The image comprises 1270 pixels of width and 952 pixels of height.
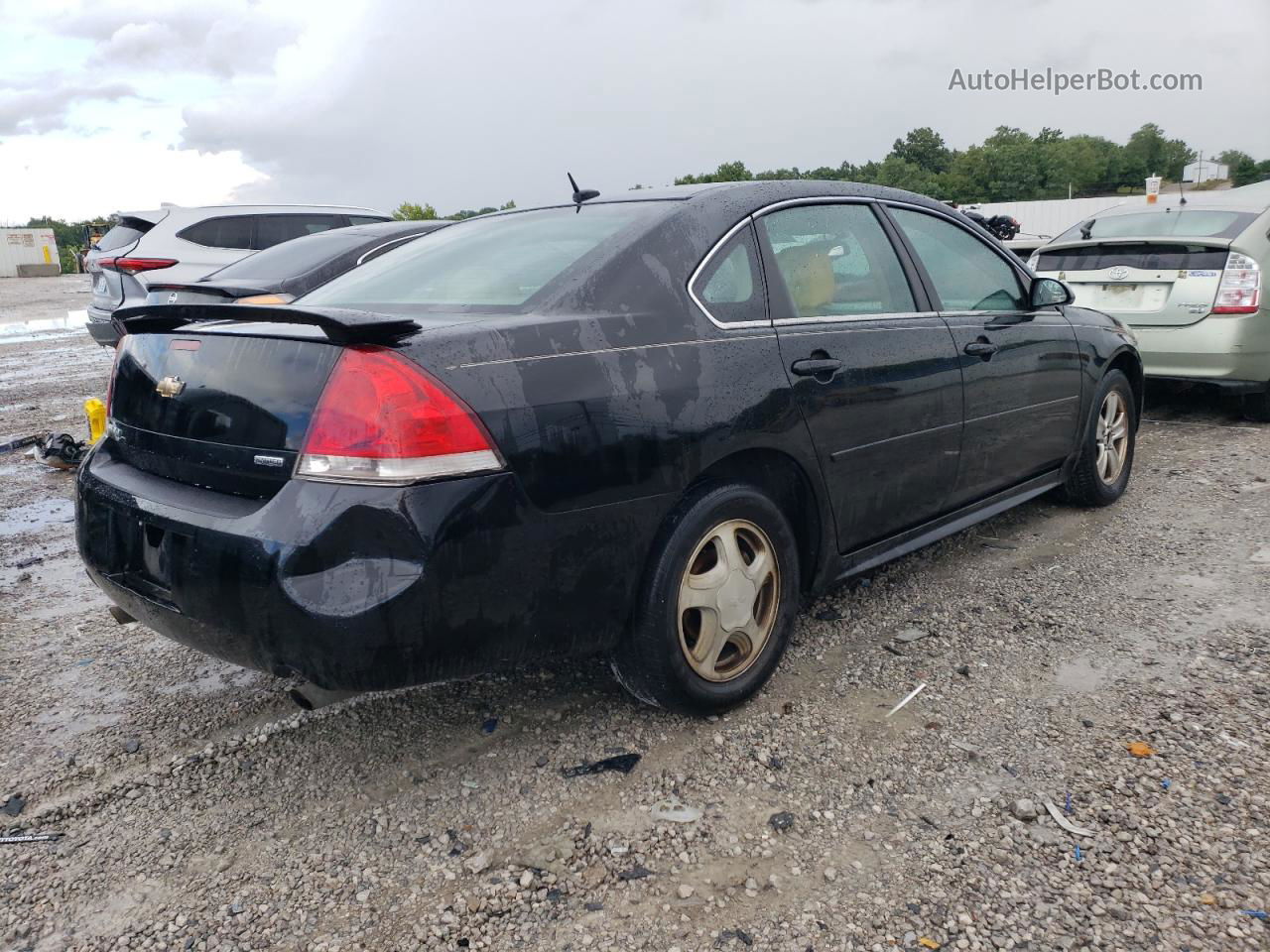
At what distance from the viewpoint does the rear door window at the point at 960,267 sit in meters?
3.88

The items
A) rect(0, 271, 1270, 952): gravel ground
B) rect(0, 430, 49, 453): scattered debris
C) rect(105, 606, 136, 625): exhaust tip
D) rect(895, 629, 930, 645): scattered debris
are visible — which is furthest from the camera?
rect(0, 430, 49, 453): scattered debris

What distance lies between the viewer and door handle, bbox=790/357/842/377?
3074mm

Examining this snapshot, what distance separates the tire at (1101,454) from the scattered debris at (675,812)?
10.1 feet

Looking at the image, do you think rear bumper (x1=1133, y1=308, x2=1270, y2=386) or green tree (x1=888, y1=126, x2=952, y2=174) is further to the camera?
green tree (x1=888, y1=126, x2=952, y2=174)

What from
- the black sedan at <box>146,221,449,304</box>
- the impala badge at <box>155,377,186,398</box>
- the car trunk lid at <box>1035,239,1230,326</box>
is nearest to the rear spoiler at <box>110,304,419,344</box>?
the impala badge at <box>155,377,186,398</box>

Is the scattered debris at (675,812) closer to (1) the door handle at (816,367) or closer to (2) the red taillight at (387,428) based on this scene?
(2) the red taillight at (387,428)

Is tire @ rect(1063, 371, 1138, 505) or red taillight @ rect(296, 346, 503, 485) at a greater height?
red taillight @ rect(296, 346, 503, 485)

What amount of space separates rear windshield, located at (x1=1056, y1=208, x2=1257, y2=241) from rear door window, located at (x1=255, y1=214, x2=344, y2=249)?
6.72m

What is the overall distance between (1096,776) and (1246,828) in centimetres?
35

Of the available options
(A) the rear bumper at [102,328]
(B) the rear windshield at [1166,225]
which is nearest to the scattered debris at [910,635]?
(B) the rear windshield at [1166,225]

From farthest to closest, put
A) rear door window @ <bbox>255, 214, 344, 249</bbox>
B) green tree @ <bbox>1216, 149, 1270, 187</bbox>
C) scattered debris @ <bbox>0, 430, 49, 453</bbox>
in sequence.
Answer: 1. green tree @ <bbox>1216, 149, 1270, 187</bbox>
2. rear door window @ <bbox>255, 214, 344, 249</bbox>
3. scattered debris @ <bbox>0, 430, 49, 453</bbox>

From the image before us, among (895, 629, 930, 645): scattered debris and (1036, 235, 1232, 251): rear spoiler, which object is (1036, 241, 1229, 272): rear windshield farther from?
(895, 629, 930, 645): scattered debris

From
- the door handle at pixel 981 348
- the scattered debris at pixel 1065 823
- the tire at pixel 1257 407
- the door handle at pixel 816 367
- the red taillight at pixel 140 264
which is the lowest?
the scattered debris at pixel 1065 823

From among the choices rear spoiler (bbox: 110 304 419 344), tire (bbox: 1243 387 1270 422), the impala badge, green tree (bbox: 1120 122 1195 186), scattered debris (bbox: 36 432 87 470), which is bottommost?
tire (bbox: 1243 387 1270 422)
